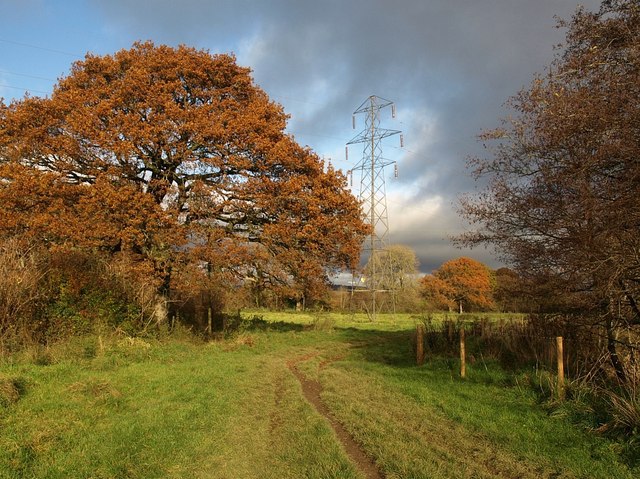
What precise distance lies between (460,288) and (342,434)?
7168 cm

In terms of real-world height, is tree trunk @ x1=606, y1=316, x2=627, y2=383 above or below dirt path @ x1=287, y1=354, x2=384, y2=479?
above

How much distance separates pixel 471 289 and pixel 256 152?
6409 centimetres

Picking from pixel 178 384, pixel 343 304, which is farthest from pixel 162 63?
pixel 343 304

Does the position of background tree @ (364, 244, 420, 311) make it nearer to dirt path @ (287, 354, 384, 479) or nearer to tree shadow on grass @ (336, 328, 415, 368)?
tree shadow on grass @ (336, 328, 415, 368)

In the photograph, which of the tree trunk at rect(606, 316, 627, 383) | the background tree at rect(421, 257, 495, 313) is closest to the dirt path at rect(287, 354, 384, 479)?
the tree trunk at rect(606, 316, 627, 383)

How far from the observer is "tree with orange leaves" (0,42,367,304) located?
50.1 ft

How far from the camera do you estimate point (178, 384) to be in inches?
407

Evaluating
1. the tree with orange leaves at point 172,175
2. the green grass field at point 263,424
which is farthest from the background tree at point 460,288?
the green grass field at point 263,424

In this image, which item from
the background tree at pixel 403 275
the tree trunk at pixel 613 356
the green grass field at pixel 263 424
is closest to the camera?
the green grass field at pixel 263 424

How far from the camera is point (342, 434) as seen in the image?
713 cm

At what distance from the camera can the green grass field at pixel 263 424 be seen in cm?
565

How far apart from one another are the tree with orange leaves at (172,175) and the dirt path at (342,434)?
272 inches

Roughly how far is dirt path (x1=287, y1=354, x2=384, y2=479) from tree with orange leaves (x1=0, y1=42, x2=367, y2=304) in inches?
272

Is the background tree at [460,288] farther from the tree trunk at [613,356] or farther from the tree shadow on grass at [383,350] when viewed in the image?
the tree trunk at [613,356]
